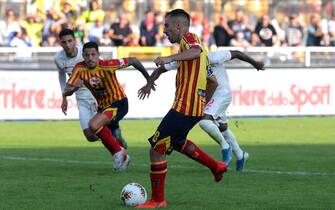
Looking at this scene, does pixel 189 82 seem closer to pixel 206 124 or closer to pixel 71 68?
pixel 206 124

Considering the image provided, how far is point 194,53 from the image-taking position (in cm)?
1023

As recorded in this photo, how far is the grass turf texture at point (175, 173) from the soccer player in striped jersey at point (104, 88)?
0.37 m

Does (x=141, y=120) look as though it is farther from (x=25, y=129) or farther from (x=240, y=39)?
(x=240, y=39)

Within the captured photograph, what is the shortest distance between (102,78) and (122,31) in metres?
13.9

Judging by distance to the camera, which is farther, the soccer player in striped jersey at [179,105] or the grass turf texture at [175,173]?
the grass turf texture at [175,173]

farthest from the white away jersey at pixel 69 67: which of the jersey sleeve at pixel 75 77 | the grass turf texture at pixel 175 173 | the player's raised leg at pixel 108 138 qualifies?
the player's raised leg at pixel 108 138

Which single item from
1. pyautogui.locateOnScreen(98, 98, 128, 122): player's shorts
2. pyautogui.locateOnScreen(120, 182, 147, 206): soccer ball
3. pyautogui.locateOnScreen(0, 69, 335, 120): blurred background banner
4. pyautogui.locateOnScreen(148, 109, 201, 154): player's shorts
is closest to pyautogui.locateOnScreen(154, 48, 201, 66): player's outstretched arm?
pyautogui.locateOnScreen(148, 109, 201, 154): player's shorts

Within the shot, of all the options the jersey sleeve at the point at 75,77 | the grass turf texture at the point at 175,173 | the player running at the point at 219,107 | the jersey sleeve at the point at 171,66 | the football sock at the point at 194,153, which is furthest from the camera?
the jersey sleeve at the point at 75,77

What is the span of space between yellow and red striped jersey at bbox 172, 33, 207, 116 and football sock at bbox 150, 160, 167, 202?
1.91ft

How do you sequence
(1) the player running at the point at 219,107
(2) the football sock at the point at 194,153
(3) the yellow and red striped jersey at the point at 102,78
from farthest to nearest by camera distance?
(3) the yellow and red striped jersey at the point at 102,78
(1) the player running at the point at 219,107
(2) the football sock at the point at 194,153

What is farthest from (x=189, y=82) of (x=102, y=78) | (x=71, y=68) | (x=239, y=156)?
(x=71, y=68)

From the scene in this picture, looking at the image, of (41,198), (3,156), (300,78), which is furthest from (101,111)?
(300,78)

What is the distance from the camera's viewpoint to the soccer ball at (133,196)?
10453 mm

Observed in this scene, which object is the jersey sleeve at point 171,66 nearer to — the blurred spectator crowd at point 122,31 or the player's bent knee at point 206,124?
the player's bent knee at point 206,124
